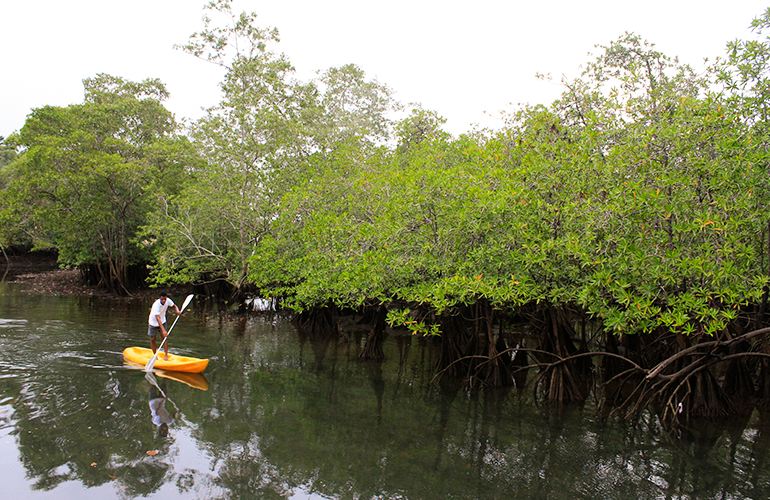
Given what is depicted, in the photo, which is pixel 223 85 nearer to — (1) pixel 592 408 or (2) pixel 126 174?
(2) pixel 126 174

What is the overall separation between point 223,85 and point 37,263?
31218mm

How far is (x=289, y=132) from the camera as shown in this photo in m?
18.6

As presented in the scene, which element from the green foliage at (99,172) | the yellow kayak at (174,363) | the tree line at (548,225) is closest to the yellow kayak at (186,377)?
the yellow kayak at (174,363)

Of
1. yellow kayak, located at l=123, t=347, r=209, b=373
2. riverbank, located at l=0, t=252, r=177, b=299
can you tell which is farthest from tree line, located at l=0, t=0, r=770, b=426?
riverbank, located at l=0, t=252, r=177, b=299

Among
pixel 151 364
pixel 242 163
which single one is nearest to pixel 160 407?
pixel 151 364

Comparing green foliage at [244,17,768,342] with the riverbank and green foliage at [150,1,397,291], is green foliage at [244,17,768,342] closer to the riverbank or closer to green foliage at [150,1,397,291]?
green foliage at [150,1,397,291]

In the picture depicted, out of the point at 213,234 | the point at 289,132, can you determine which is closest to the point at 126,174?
the point at 213,234

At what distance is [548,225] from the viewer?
6.83 m

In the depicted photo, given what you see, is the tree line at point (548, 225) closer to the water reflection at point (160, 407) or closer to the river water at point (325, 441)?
the river water at point (325, 441)

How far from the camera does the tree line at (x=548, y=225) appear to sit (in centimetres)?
582

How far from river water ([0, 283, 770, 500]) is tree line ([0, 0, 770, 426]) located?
0.88 metres

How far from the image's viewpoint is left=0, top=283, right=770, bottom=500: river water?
5352 mm

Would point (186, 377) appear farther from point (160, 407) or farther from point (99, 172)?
point (99, 172)

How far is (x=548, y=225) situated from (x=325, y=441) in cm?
426
